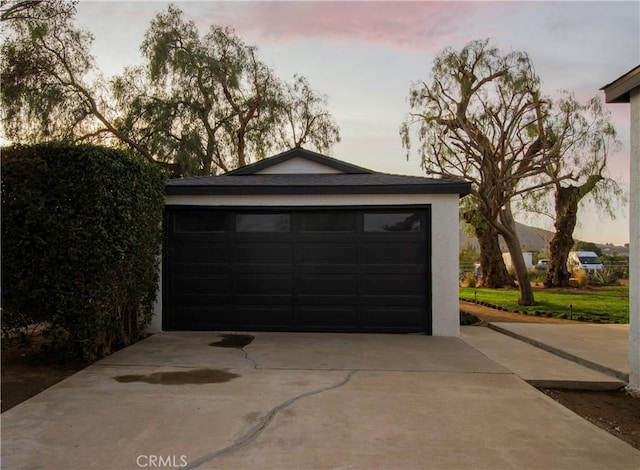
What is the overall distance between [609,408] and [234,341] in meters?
5.47

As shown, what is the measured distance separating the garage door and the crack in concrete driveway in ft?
10.6

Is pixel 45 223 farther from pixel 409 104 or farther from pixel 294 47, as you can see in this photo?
pixel 409 104

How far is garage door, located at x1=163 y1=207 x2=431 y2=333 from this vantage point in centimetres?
845

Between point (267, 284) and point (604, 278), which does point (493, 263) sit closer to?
point (604, 278)

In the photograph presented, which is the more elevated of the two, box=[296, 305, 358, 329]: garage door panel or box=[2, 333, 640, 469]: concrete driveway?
box=[296, 305, 358, 329]: garage door panel

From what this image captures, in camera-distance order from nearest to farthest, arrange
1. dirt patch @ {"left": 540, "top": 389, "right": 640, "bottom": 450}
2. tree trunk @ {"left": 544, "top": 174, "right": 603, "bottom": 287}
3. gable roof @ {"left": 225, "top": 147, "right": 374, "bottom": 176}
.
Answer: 1. dirt patch @ {"left": 540, "top": 389, "right": 640, "bottom": 450}
2. gable roof @ {"left": 225, "top": 147, "right": 374, "bottom": 176}
3. tree trunk @ {"left": 544, "top": 174, "right": 603, "bottom": 287}

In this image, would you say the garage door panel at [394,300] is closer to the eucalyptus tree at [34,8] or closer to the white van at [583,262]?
the eucalyptus tree at [34,8]

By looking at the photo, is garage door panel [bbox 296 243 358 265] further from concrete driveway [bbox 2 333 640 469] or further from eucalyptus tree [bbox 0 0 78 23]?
eucalyptus tree [bbox 0 0 78 23]

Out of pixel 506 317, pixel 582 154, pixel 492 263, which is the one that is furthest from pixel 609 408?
pixel 492 263

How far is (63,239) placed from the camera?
18.9 feet

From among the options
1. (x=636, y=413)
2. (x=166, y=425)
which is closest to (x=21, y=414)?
(x=166, y=425)

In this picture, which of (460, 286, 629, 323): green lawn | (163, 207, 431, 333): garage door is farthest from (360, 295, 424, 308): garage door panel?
(460, 286, 629, 323): green lawn

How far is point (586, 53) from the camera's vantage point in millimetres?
10641

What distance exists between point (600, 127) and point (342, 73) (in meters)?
8.89
